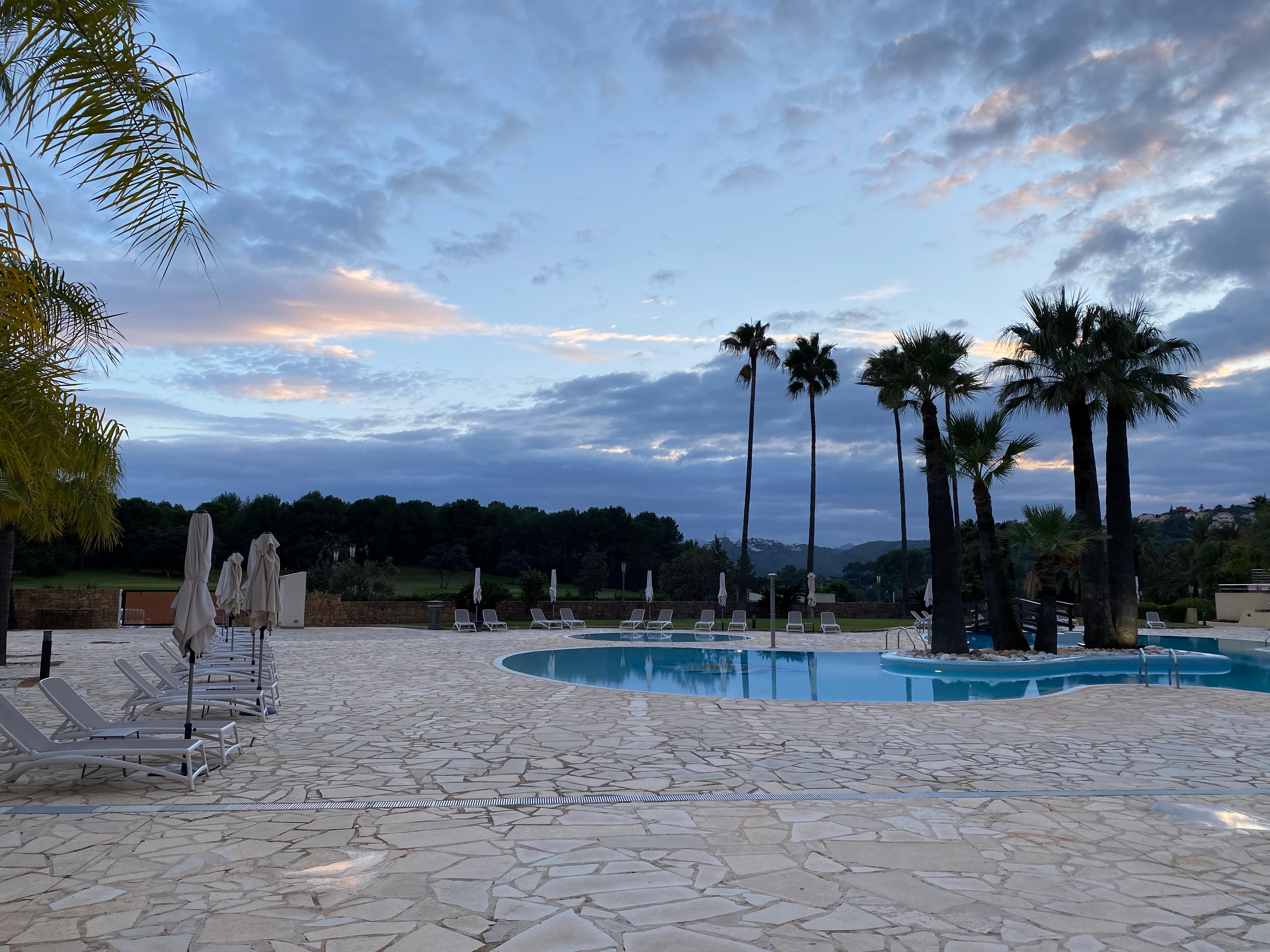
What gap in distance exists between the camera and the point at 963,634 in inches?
662

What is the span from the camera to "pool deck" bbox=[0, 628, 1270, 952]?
11.3ft

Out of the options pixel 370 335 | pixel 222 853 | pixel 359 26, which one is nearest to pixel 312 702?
pixel 222 853

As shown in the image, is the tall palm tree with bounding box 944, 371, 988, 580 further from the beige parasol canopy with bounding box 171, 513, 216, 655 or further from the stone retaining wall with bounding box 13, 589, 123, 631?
the stone retaining wall with bounding box 13, 589, 123, 631

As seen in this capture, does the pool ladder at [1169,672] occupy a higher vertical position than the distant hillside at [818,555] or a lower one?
lower

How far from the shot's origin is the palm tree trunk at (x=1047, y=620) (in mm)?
17109

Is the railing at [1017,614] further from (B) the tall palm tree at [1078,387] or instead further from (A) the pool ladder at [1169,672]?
(A) the pool ladder at [1169,672]

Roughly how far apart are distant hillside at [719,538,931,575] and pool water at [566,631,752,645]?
5743 cm

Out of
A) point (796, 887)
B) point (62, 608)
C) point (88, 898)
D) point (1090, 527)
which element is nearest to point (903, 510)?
point (1090, 527)

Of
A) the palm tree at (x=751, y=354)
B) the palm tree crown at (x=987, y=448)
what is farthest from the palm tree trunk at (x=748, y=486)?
the palm tree crown at (x=987, y=448)

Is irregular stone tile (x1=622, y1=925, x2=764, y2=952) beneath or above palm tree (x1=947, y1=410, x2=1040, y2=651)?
beneath

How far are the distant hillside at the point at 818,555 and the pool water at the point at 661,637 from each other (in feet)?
188

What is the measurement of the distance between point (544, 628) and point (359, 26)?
19526mm

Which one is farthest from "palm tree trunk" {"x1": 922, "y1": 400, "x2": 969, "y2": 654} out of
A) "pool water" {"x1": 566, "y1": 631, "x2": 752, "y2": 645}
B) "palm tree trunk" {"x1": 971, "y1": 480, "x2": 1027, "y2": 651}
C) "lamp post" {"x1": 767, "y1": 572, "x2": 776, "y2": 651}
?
"pool water" {"x1": 566, "y1": 631, "x2": 752, "y2": 645}

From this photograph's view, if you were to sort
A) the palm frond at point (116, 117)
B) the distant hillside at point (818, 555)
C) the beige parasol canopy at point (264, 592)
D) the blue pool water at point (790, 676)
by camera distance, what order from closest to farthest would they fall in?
the palm frond at point (116, 117)
the beige parasol canopy at point (264, 592)
the blue pool water at point (790, 676)
the distant hillside at point (818, 555)
